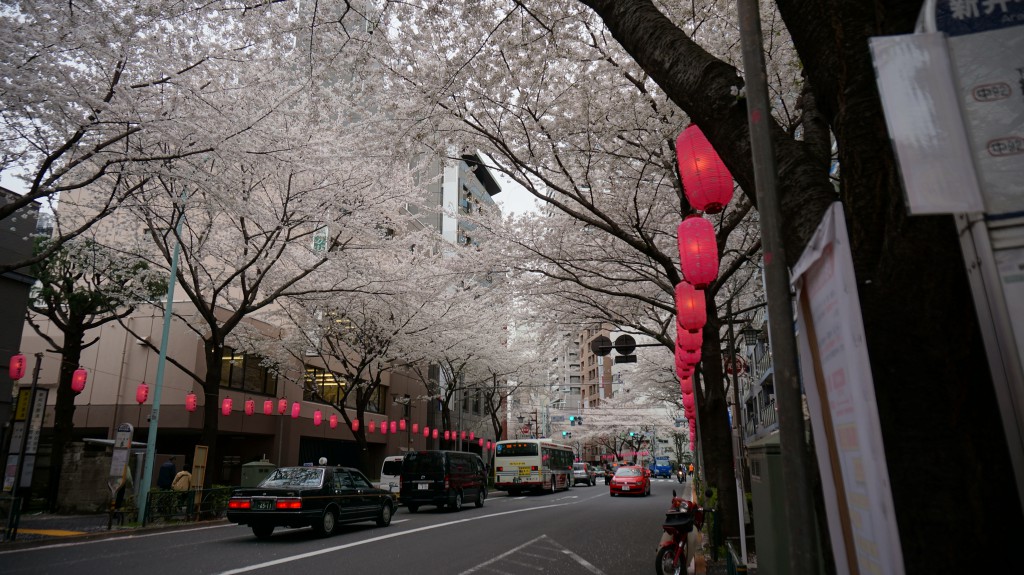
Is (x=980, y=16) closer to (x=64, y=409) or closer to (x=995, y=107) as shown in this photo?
(x=995, y=107)

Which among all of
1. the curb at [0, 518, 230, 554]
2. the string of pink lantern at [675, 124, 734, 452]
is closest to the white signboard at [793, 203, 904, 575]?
the string of pink lantern at [675, 124, 734, 452]

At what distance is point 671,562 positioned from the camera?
7867 millimetres

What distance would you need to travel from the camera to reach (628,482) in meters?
32.1

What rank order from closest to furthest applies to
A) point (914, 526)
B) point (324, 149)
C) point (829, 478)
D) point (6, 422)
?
point (914, 526)
point (829, 478)
point (6, 422)
point (324, 149)

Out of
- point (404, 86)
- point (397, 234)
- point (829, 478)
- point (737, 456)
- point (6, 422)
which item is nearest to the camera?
point (829, 478)

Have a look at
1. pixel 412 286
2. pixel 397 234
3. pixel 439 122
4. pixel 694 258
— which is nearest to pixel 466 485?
pixel 412 286

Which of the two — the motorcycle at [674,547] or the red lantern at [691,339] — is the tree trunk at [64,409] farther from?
the motorcycle at [674,547]

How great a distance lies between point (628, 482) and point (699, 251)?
2634 centimetres

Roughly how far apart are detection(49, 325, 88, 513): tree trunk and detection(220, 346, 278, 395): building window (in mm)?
6875

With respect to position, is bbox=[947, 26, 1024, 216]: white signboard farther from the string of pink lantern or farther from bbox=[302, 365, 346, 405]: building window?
bbox=[302, 365, 346, 405]: building window

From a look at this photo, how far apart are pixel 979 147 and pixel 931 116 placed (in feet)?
0.86

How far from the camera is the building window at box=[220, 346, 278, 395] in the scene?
26.5 metres

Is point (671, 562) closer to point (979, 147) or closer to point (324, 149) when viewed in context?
point (979, 147)

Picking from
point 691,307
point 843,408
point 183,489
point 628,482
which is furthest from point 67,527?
point 628,482
